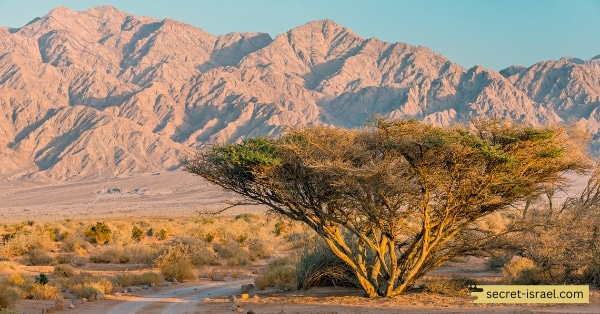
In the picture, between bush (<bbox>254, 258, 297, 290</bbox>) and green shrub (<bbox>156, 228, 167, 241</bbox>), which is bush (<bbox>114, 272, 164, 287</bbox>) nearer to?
bush (<bbox>254, 258, 297, 290</bbox>)

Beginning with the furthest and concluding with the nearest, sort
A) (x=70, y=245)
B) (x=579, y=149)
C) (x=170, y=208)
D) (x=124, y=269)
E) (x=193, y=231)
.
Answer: (x=170, y=208) → (x=193, y=231) → (x=70, y=245) → (x=124, y=269) → (x=579, y=149)

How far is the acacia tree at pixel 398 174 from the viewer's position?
57.4 ft

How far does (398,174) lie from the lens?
17578mm

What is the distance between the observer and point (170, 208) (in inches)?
4643

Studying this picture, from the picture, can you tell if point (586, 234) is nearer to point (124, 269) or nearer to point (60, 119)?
point (124, 269)

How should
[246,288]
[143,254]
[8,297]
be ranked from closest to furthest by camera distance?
[8,297]
[246,288]
[143,254]

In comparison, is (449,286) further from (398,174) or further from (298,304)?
(398,174)

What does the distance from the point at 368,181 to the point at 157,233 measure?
33.6m

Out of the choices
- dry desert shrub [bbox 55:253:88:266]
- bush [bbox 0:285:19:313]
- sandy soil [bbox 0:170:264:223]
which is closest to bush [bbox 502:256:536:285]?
bush [bbox 0:285:19:313]

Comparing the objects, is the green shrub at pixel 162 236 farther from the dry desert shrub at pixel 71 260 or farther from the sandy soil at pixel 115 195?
the sandy soil at pixel 115 195

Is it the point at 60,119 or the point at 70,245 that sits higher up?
the point at 60,119

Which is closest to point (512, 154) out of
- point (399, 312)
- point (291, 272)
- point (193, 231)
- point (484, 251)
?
point (484, 251)

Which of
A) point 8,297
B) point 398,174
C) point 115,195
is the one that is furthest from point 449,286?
point 115,195

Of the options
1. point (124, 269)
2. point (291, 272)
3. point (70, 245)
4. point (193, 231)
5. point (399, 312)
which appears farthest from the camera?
point (193, 231)
